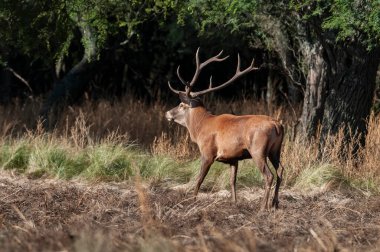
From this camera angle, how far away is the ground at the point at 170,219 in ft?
19.1

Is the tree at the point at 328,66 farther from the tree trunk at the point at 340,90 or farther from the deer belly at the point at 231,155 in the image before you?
the deer belly at the point at 231,155

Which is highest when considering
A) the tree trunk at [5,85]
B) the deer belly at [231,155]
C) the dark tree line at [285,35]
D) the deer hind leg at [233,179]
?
the dark tree line at [285,35]

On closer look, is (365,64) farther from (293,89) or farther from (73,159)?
(293,89)

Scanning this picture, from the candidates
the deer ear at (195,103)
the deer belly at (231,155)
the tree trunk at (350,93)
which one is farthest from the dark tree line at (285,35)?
the deer belly at (231,155)

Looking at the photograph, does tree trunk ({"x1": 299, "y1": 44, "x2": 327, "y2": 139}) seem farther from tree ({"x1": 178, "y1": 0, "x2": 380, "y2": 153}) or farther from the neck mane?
the neck mane

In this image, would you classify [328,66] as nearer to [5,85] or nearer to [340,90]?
[340,90]

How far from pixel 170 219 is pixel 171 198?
5.41 ft

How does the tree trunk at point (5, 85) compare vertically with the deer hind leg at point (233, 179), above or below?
below

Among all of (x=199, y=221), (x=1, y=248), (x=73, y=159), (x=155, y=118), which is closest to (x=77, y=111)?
(x=155, y=118)

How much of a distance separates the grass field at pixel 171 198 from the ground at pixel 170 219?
14mm

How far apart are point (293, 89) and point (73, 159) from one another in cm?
728

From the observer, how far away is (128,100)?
62.6ft

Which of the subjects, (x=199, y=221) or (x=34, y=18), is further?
(x=34, y=18)

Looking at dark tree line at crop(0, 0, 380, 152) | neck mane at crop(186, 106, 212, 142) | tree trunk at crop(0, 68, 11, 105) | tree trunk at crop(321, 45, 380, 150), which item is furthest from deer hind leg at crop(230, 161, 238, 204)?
tree trunk at crop(0, 68, 11, 105)
